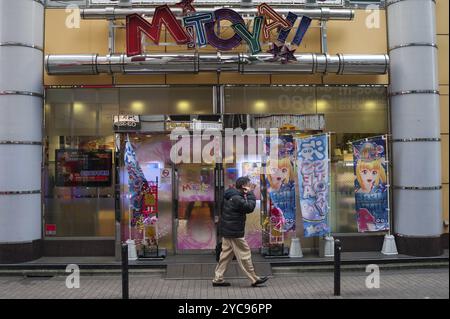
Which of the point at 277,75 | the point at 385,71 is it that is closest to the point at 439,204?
the point at 385,71

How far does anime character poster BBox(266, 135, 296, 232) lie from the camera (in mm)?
10867

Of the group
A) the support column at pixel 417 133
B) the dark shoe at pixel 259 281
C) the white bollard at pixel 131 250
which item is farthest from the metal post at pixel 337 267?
the white bollard at pixel 131 250

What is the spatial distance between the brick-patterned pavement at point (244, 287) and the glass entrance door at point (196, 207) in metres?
1.70

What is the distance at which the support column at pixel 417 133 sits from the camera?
1083 cm

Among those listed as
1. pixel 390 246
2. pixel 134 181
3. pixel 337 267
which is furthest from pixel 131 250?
pixel 390 246

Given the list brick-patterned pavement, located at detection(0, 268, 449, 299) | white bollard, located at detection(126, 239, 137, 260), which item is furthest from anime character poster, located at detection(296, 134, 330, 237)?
white bollard, located at detection(126, 239, 137, 260)

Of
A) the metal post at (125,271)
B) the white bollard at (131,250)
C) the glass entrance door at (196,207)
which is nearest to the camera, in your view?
the metal post at (125,271)

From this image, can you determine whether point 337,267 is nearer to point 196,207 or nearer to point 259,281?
point 259,281

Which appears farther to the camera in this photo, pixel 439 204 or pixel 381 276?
pixel 439 204

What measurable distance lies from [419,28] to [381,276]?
5.64 metres

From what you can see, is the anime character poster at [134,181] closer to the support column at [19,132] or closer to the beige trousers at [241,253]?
the support column at [19,132]
